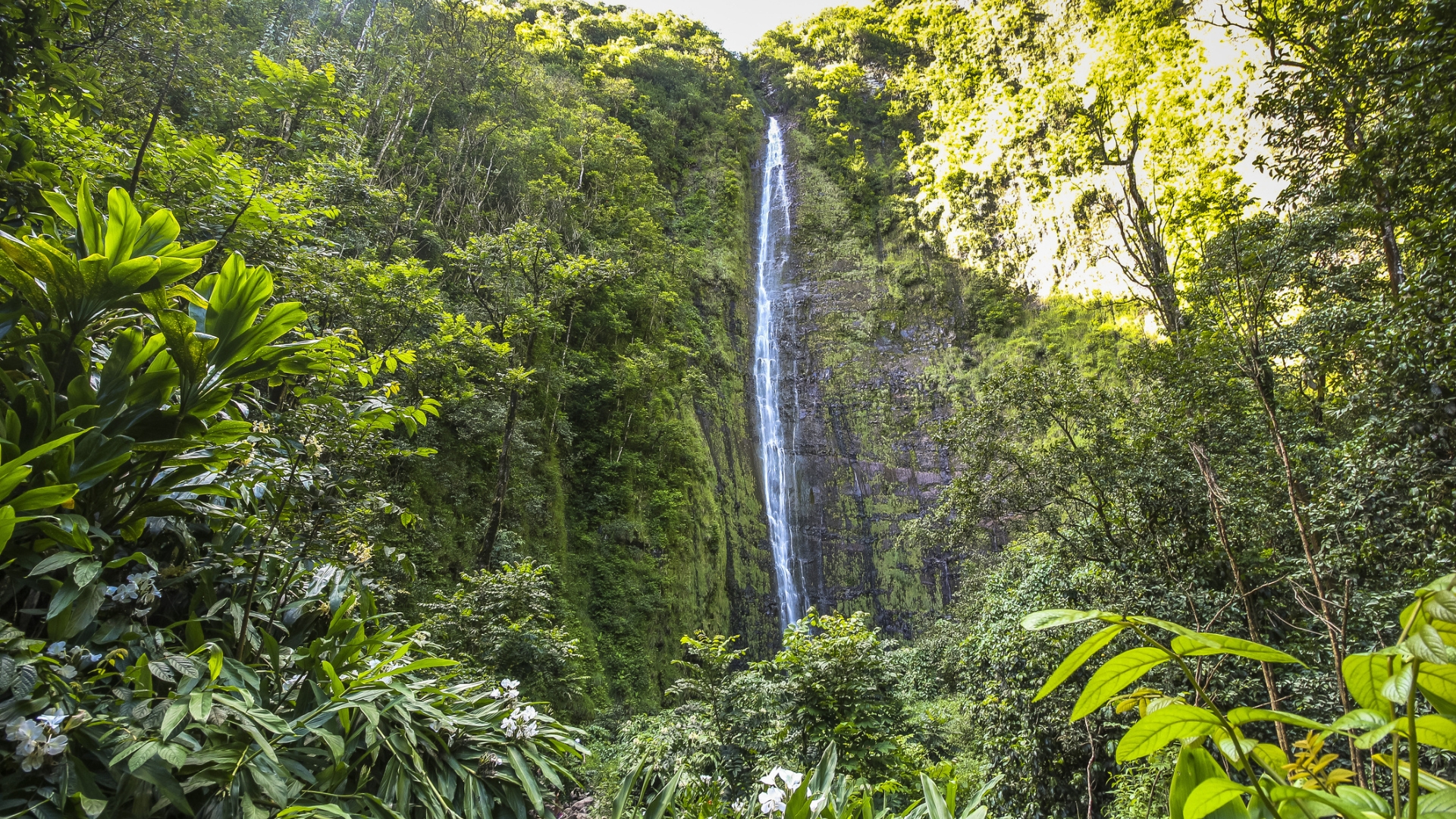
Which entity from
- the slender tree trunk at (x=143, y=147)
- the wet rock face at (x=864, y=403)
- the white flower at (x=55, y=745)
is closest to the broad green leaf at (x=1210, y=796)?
the white flower at (x=55, y=745)

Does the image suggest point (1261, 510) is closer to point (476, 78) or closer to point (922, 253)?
point (476, 78)

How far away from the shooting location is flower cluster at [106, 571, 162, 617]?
175cm

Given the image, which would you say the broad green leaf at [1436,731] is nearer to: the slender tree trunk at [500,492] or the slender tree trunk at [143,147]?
the slender tree trunk at [143,147]

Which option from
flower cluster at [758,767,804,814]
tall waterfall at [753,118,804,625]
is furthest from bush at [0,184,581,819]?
tall waterfall at [753,118,804,625]

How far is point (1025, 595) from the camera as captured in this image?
7.45 meters

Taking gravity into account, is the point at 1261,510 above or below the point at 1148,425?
below

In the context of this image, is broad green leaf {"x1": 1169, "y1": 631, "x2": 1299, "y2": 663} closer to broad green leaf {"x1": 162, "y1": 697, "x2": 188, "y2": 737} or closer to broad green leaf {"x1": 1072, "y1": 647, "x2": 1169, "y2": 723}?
broad green leaf {"x1": 1072, "y1": 647, "x2": 1169, "y2": 723}

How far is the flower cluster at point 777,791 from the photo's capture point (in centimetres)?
172

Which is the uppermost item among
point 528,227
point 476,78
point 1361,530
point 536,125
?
point 476,78

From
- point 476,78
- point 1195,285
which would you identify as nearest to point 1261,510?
point 1195,285

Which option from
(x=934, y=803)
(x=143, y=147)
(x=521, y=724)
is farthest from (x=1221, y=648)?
(x=143, y=147)

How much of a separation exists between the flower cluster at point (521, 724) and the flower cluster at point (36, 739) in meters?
1.12

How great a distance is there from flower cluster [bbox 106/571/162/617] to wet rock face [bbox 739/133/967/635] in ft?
53.6

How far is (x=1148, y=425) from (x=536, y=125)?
540 inches
